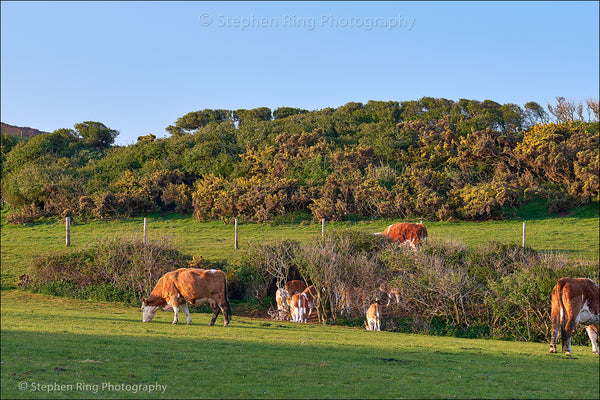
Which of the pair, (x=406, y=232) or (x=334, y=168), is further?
(x=334, y=168)

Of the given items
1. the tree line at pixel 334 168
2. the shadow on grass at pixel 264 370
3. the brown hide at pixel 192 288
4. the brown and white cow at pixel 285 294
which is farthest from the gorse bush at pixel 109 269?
the tree line at pixel 334 168

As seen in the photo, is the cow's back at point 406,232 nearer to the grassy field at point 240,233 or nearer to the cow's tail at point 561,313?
the grassy field at point 240,233

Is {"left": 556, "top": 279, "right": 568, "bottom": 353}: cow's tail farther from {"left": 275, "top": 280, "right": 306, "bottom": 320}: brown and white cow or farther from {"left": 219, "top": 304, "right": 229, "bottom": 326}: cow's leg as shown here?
{"left": 275, "top": 280, "right": 306, "bottom": 320}: brown and white cow

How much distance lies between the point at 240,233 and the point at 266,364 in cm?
2641

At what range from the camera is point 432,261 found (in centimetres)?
2242

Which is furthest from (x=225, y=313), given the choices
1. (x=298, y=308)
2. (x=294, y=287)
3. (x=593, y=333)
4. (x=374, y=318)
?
(x=593, y=333)

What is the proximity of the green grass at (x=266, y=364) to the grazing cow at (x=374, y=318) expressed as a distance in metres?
3.56

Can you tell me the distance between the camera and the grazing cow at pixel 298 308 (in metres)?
22.8

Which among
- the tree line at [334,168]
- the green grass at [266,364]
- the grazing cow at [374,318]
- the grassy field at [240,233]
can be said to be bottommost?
the grazing cow at [374,318]

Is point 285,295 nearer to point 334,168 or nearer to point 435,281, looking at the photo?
point 435,281

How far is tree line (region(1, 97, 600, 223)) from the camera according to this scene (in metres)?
44.9

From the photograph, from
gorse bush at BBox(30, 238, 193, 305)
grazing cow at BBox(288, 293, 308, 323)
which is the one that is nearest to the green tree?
gorse bush at BBox(30, 238, 193, 305)

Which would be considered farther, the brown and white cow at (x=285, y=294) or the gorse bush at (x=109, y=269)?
the gorse bush at (x=109, y=269)

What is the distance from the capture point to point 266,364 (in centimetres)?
1155
